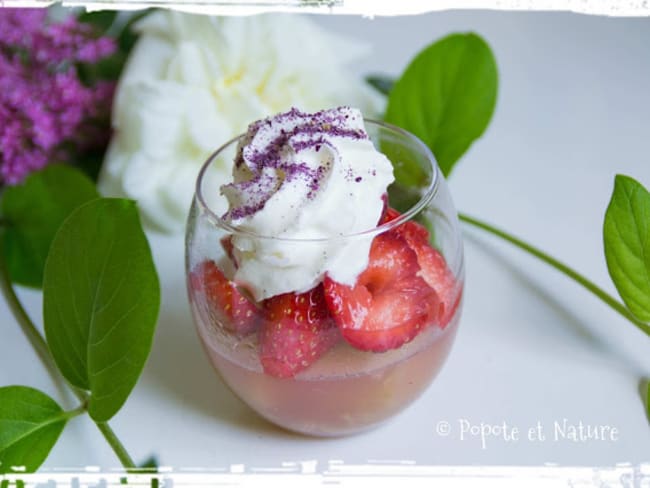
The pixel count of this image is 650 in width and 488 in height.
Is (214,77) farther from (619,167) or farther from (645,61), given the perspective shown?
Answer: (645,61)

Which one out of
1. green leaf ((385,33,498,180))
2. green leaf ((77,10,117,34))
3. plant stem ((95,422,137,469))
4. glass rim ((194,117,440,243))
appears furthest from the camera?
green leaf ((77,10,117,34))

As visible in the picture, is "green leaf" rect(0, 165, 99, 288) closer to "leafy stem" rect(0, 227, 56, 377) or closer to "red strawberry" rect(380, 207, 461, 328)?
"leafy stem" rect(0, 227, 56, 377)

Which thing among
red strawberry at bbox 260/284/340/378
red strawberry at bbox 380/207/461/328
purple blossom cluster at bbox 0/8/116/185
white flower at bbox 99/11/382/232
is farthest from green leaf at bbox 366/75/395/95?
red strawberry at bbox 260/284/340/378

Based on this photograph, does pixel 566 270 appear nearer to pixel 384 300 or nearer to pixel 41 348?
pixel 384 300

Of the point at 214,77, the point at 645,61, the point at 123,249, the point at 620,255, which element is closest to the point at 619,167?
the point at 645,61

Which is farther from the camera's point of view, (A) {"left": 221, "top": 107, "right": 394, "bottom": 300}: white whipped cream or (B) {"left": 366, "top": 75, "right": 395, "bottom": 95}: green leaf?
(B) {"left": 366, "top": 75, "right": 395, "bottom": 95}: green leaf

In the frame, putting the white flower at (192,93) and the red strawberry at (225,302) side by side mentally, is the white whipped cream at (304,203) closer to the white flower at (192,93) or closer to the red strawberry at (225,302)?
the red strawberry at (225,302)

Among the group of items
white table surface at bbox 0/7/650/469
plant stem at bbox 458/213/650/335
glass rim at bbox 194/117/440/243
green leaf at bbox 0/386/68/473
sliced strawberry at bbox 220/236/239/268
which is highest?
glass rim at bbox 194/117/440/243
